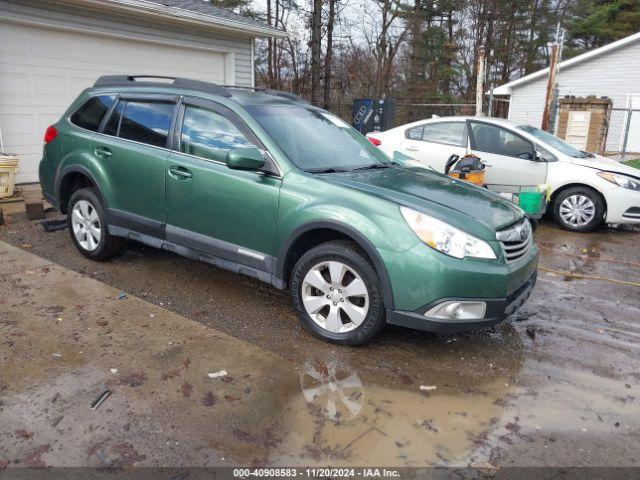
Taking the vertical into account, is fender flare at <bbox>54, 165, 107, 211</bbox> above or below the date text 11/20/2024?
above

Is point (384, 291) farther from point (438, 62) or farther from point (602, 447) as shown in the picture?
point (438, 62)

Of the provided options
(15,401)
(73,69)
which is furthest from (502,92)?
(15,401)

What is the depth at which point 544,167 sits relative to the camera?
7.54 metres

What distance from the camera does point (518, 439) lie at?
2.75m

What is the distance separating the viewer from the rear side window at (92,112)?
5.07 meters

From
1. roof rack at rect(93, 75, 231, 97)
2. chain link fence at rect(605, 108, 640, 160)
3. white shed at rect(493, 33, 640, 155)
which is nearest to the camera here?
roof rack at rect(93, 75, 231, 97)

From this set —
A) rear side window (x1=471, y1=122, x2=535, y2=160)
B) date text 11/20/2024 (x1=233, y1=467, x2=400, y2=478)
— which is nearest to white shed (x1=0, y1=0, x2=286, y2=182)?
rear side window (x1=471, y1=122, x2=535, y2=160)

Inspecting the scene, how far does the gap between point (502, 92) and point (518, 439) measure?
23.2 metres

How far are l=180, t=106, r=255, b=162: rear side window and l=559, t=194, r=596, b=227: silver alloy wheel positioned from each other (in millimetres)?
5399

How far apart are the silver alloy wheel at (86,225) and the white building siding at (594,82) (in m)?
21.4

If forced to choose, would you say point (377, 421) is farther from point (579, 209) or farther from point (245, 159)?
point (579, 209)

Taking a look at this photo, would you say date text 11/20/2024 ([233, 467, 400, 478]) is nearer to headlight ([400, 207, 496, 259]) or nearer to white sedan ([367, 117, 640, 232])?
headlight ([400, 207, 496, 259])

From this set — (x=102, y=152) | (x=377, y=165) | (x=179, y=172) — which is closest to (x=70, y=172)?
(x=102, y=152)

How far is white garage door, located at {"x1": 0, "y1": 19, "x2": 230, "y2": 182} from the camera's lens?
8.16 metres
